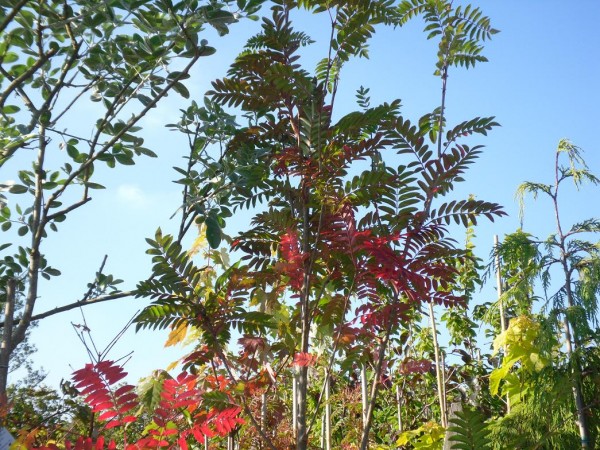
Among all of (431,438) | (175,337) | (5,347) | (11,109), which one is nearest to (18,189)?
(11,109)

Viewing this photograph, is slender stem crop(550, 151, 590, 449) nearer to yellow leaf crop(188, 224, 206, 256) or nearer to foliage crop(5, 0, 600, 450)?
foliage crop(5, 0, 600, 450)

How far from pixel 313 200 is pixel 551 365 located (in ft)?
5.63

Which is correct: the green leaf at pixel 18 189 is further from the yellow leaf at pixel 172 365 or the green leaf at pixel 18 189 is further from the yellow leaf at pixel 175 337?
the yellow leaf at pixel 172 365

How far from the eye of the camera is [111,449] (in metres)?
1.66

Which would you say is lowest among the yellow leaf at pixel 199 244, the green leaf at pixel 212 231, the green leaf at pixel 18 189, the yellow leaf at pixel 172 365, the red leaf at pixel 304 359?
the red leaf at pixel 304 359

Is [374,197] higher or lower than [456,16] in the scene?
lower

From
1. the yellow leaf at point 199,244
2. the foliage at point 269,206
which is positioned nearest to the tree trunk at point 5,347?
the foliage at point 269,206

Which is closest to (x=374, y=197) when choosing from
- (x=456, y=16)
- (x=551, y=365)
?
(x=456, y=16)

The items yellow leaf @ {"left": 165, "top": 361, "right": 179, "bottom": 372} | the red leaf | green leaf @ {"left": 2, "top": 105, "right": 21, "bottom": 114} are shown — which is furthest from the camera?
yellow leaf @ {"left": 165, "top": 361, "right": 179, "bottom": 372}

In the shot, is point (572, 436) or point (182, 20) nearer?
point (182, 20)

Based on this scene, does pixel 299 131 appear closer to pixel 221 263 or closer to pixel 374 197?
pixel 374 197

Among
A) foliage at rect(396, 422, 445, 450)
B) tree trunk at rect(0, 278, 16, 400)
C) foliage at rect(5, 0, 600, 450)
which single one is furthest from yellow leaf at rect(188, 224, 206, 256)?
foliage at rect(396, 422, 445, 450)

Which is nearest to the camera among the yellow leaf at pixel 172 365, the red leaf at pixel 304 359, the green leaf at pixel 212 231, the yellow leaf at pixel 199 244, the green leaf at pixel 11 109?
the red leaf at pixel 304 359

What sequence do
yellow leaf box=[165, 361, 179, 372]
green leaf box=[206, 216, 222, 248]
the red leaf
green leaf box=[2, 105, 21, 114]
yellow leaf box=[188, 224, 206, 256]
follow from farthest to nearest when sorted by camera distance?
1. yellow leaf box=[188, 224, 206, 256]
2. yellow leaf box=[165, 361, 179, 372]
3. green leaf box=[2, 105, 21, 114]
4. green leaf box=[206, 216, 222, 248]
5. the red leaf
